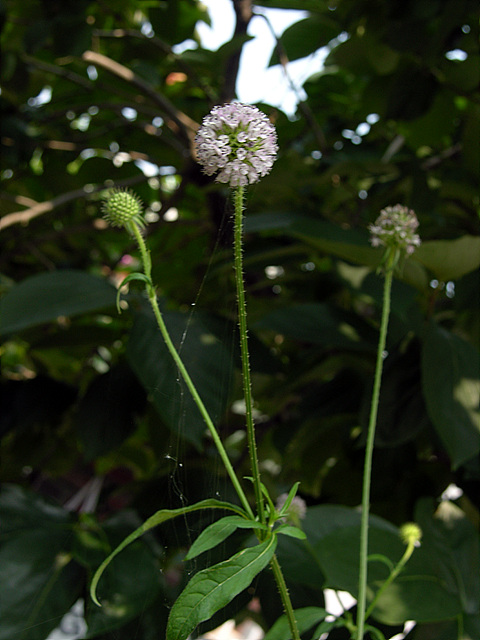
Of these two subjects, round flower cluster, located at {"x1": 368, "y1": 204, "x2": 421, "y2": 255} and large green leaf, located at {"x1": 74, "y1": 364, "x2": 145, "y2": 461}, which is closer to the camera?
round flower cluster, located at {"x1": 368, "y1": 204, "x2": 421, "y2": 255}

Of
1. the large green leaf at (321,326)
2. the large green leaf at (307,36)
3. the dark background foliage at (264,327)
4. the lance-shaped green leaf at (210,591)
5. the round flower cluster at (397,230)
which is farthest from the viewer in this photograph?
the large green leaf at (307,36)

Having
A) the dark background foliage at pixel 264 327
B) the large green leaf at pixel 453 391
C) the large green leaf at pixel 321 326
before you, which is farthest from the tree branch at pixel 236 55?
the large green leaf at pixel 453 391

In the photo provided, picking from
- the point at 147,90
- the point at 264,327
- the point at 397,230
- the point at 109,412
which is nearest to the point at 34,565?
the point at 109,412

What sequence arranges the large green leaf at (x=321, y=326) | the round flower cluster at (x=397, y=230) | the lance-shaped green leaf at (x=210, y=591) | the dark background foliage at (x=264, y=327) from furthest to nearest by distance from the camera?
the large green leaf at (x=321, y=326)
the dark background foliage at (x=264, y=327)
the round flower cluster at (x=397, y=230)
the lance-shaped green leaf at (x=210, y=591)

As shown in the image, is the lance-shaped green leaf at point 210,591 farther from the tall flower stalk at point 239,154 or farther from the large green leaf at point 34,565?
the large green leaf at point 34,565

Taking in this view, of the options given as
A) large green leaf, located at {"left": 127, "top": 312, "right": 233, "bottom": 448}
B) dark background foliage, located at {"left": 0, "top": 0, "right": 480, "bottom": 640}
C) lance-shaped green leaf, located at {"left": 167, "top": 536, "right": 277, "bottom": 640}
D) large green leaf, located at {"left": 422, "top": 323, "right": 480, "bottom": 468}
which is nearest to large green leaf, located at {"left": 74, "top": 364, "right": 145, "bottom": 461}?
dark background foliage, located at {"left": 0, "top": 0, "right": 480, "bottom": 640}

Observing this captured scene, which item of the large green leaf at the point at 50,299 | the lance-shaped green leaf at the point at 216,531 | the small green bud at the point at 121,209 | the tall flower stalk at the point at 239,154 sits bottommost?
the large green leaf at the point at 50,299

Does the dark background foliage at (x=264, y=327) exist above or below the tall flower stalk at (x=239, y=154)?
below

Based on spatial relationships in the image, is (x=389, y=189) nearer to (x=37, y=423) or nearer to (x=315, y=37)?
(x=315, y=37)

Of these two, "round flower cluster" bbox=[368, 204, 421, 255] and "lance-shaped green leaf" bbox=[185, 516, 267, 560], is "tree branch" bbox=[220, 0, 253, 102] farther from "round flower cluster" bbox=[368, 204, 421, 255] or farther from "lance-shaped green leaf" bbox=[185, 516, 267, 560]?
"lance-shaped green leaf" bbox=[185, 516, 267, 560]
